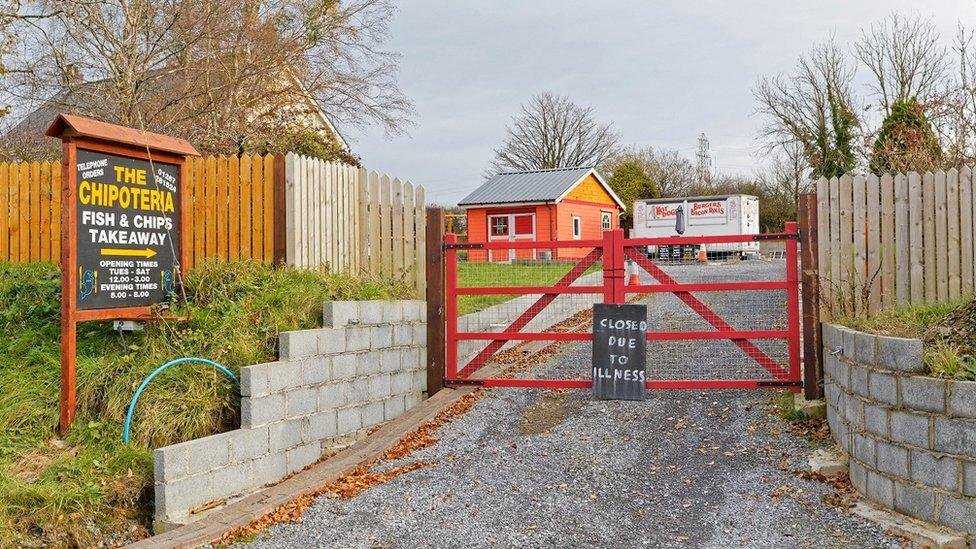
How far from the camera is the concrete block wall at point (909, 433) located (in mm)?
4707

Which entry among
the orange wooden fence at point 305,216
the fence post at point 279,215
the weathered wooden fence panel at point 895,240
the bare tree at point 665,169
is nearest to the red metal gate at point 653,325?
the weathered wooden fence panel at point 895,240

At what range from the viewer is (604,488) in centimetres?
589

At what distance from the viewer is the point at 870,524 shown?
16.4ft

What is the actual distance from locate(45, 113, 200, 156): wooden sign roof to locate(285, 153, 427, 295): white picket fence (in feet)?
4.94

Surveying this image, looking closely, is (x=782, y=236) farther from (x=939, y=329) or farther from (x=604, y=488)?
(x=604, y=488)

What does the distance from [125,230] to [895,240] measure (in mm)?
7242

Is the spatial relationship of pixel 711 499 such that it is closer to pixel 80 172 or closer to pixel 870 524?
pixel 870 524

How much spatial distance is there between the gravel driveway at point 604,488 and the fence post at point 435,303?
820 millimetres

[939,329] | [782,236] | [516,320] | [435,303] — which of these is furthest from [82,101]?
[939,329]

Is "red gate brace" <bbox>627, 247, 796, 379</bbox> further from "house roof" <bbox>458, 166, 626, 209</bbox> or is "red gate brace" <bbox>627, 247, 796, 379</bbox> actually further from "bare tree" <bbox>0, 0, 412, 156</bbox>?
"house roof" <bbox>458, 166, 626, 209</bbox>

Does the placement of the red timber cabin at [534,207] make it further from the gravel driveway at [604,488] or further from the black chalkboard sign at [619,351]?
the gravel driveway at [604,488]

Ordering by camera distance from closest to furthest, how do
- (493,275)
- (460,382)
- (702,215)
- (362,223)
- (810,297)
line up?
(810,297) < (460,382) < (362,223) < (493,275) < (702,215)

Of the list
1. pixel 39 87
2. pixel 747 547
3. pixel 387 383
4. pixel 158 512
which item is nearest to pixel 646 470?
pixel 747 547

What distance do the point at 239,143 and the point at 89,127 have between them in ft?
34.5
